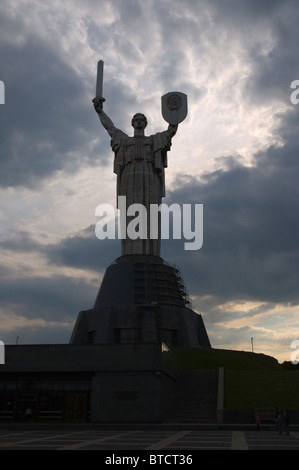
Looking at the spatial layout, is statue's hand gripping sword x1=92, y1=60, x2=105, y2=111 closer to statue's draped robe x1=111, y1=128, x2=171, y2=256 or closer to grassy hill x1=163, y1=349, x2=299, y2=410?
statue's draped robe x1=111, y1=128, x2=171, y2=256

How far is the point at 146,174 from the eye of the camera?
5297cm

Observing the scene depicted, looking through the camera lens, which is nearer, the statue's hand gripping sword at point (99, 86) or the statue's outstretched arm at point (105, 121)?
the statue's hand gripping sword at point (99, 86)

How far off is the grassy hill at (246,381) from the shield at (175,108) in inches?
994

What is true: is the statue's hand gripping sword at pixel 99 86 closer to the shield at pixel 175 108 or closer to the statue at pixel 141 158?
the statue at pixel 141 158

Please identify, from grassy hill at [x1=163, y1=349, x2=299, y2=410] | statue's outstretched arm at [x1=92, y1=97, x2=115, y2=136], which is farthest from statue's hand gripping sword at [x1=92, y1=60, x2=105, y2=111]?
grassy hill at [x1=163, y1=349, x2=299, y2=410]

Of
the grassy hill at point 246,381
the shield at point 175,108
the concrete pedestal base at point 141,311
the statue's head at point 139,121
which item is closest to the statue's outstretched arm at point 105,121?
the statue's head at point 139,121

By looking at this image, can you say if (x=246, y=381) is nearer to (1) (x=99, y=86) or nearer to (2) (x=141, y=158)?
(2) (x=141, y=158)

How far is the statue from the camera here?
5212 cm

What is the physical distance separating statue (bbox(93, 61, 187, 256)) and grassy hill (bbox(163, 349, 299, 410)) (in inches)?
559

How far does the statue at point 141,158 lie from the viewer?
5212cm
